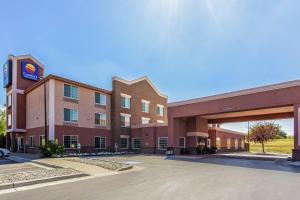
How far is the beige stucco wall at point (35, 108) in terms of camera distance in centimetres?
3224

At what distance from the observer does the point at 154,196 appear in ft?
28.3

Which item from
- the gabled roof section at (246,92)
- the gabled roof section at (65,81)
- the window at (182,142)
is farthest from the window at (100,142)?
the gabled roof section at (246,92)

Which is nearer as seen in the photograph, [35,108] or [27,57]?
[35,108]

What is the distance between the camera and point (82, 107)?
3403cm

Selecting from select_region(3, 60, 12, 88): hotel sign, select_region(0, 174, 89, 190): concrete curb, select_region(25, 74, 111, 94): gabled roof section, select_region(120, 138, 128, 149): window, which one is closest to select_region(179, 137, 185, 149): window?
select_region(120, 138, 128, 149): window

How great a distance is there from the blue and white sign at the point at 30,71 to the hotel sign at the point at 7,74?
70.8 inches

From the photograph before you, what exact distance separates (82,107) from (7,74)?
522 inches

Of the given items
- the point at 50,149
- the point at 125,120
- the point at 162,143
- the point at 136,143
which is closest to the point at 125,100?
the point at 125,120

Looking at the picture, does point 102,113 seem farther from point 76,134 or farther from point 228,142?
point 228,142

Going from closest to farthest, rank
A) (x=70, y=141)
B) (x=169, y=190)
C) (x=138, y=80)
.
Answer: (x=169, y=190)
(x=70, y=141)
(x=138, y=80)

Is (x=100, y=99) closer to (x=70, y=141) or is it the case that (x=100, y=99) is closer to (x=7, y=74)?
(x=70, y=141)

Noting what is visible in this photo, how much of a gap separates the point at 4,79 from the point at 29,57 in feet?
18.6

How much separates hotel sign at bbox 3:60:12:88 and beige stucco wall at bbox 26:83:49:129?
3441 mm

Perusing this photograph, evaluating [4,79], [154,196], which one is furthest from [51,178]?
[4,79]
